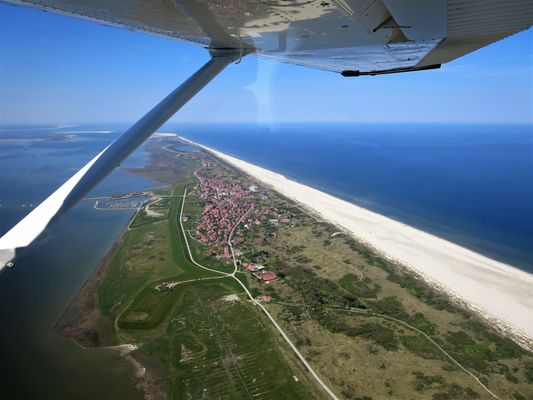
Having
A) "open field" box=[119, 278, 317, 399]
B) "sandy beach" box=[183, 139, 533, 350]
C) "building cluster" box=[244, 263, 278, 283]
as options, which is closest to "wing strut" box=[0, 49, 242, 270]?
"open field" box=[119, 278, 317, 399]

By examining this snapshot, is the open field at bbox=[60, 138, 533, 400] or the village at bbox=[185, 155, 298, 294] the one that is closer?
the open field at bbox=[60, 138, 533, 400]

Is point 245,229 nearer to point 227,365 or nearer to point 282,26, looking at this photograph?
point 227,365

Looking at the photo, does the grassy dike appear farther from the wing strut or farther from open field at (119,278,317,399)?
the wing strut

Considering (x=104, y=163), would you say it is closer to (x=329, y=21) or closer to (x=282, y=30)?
(x=282, y=30)

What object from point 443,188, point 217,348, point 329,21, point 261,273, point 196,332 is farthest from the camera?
point 443,188

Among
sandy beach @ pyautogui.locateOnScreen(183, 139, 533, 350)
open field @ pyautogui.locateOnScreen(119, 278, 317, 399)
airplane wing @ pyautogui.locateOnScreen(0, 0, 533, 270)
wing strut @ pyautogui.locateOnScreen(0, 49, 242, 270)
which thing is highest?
airplane wing @ pyautogui.locateOnScreen(0, 0, 533, 270)

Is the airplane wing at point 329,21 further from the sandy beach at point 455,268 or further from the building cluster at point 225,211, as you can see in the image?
the building cluster at point 225,211

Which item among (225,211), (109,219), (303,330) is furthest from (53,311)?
(225,211)
